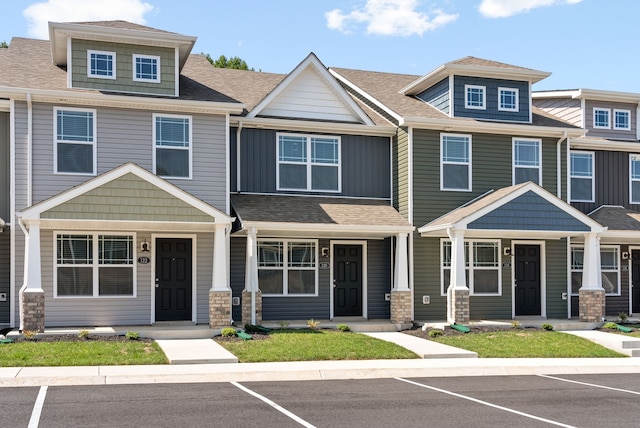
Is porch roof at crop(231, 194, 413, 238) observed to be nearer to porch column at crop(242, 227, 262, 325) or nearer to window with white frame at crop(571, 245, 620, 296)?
porch column at crop(242, 227, 262, 325)

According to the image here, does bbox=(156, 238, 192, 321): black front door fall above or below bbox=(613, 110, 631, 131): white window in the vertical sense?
below

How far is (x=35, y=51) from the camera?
21.6 meters

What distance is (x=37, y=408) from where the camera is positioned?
32.5 feet

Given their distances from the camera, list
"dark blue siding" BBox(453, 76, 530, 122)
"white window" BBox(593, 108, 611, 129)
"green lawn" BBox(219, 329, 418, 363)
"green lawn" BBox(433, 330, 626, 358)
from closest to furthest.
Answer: "green lawn" BBox(219, 329, 418, 363)
"green lawn" BBox(433, 330, 626, 358)
"dark blue siding" BBox(453, 76, 530, 122)
"white window" BBox(593, 108, 611, 129)

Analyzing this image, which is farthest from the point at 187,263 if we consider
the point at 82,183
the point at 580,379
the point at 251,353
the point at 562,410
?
the point at 562,410

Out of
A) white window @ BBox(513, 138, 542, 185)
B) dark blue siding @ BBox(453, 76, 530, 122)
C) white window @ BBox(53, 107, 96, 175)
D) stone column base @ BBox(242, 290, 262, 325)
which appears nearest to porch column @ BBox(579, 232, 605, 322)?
white window @ BBox(513, 138, 542, 185)

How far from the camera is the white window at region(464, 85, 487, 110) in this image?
73.4ft

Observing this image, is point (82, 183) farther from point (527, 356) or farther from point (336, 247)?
point (527, 356)

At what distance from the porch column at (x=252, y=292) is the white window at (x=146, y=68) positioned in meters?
4.89

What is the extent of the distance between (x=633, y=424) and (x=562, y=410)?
3.58ft

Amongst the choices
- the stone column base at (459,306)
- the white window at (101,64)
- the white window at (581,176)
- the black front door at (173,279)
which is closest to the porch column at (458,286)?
Result: the stone column base at (459,306)

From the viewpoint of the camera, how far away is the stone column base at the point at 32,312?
1659 cm

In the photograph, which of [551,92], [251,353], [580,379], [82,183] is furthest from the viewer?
[551,92]

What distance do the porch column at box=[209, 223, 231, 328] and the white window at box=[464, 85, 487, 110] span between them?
8887mm
